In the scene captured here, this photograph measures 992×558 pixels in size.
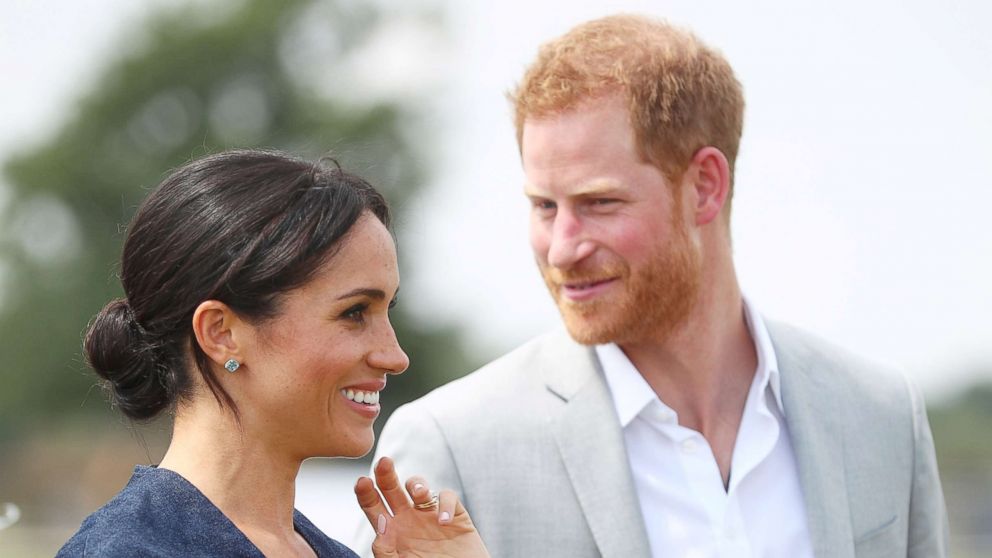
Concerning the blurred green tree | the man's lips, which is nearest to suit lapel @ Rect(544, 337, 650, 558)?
the man's lips

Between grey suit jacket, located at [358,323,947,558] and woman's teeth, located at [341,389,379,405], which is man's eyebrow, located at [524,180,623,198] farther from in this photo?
woman's teeth, located at [341,389,379,405]

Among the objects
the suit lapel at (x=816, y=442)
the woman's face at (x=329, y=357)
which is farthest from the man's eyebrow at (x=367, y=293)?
the suit lapel at (x=816, y=442)

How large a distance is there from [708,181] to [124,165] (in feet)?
81.5

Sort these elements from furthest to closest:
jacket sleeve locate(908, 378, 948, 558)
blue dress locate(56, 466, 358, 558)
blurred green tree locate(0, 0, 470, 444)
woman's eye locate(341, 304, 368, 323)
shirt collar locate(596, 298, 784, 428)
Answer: blurred green tree locate(0, 0, 470, 444)
jacket sleeve locate(908, 378, 948, 558)
shirt collar locate(596, 298, 784, 428)
woman's eye locate(341, 304, 368, 323)
blue dress locate(56, 466, 358, 558)

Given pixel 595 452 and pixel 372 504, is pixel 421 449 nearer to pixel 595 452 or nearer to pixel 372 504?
pixel 595 452

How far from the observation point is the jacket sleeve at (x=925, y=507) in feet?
13.4

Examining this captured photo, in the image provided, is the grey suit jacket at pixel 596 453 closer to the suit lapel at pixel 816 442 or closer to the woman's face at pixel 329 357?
the suit lapel at pixel 816 442

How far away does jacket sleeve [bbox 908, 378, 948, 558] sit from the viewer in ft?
13.4

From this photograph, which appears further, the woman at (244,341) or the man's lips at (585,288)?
the man's lips at (585,288)

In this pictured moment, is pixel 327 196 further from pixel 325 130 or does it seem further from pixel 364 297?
pixel 325 130

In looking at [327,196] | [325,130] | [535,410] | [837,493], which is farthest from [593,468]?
[325,130]

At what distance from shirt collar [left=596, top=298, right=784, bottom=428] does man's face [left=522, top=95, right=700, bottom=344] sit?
0.33 ft

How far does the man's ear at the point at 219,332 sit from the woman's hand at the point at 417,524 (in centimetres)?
54

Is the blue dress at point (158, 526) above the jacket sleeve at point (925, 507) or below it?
above
